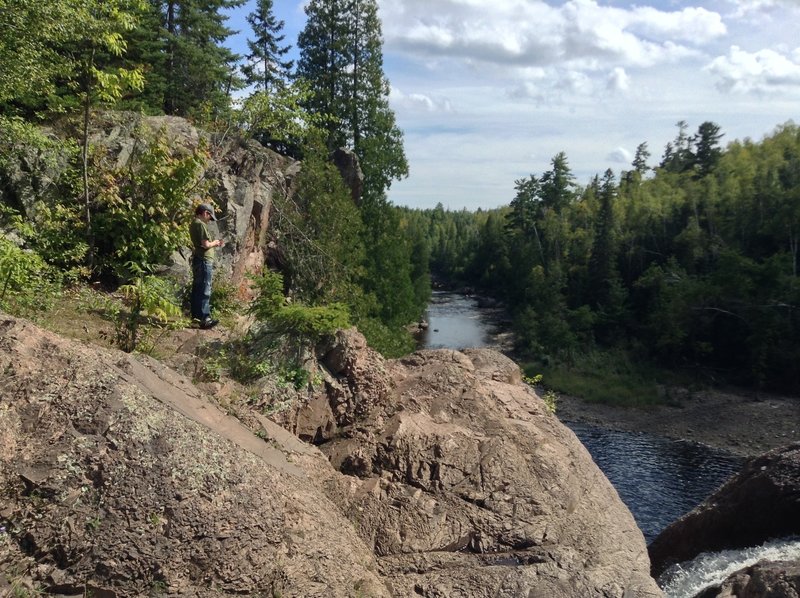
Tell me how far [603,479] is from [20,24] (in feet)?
33.5

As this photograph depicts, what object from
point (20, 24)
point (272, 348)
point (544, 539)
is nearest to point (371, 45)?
point (20, 24)

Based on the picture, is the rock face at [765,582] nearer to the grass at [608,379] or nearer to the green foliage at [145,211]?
the green foliage at [145,211]

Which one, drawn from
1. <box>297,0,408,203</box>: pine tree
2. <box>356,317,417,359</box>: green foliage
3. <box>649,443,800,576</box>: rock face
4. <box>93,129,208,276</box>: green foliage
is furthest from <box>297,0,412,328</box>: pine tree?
<box>93,129,208,276</box>: green foliage

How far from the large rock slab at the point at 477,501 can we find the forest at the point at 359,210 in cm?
355

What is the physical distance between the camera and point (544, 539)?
5.55m

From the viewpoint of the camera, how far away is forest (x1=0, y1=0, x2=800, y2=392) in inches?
329

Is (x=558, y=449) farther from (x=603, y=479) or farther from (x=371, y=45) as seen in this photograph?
(x=371, y=45)

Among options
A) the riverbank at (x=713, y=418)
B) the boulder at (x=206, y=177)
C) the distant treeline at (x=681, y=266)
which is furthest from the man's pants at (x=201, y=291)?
the distant treeline at (x=681, y=266)

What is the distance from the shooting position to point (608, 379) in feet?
131

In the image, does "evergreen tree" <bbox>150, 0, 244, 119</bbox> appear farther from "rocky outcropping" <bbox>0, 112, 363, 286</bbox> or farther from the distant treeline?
the distant treeline

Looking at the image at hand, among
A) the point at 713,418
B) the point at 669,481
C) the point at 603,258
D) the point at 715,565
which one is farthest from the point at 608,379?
the point at 715,565

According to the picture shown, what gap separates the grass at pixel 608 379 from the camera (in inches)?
1453

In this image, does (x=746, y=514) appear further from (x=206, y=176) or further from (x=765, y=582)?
(x=206, y=176)

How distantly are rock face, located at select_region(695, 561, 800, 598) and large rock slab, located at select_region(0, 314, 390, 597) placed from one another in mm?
6466
